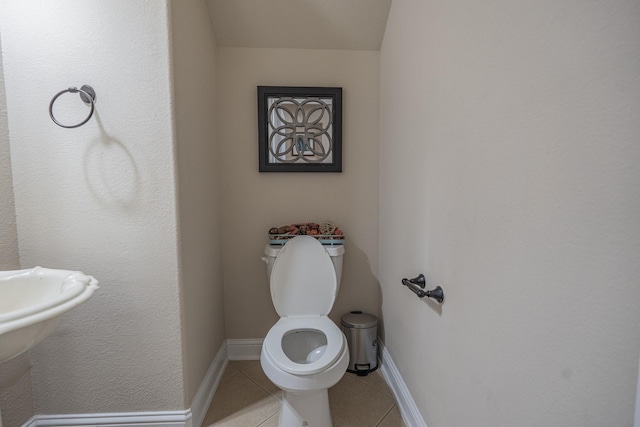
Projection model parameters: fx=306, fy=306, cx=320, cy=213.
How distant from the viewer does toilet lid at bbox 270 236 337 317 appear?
68.1 inches

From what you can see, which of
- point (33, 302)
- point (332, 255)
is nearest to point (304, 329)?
point (332, 255)

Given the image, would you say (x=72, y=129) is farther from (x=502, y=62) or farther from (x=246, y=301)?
(x=502, y=62)

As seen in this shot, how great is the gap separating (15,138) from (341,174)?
157cm

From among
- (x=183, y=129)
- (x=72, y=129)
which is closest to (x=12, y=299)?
(x=72, y=129)

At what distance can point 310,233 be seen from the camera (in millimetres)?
1813

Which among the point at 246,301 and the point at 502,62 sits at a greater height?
the point at 502,62

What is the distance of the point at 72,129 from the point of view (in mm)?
1265

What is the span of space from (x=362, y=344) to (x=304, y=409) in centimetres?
61

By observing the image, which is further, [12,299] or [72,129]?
[72,129]

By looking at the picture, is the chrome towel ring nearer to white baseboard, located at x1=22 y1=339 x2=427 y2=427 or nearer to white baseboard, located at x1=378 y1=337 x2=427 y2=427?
white baseboard, located at x1=22 y1=339 x2=427 y2=427

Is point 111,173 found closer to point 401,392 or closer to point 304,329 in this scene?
point 304,329

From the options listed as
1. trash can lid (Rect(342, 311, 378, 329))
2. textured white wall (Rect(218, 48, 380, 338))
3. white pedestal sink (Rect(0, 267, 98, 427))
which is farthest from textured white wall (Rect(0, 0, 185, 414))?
trash can lid (Rect(342, 311, 378, 329))

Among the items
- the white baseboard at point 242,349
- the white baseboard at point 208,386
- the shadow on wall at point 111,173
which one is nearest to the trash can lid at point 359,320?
the white baseboard at point 242,349

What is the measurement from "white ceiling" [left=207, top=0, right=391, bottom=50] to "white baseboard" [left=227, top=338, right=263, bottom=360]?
6.20 ft
